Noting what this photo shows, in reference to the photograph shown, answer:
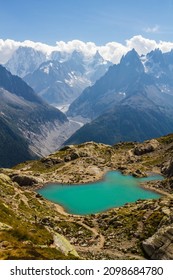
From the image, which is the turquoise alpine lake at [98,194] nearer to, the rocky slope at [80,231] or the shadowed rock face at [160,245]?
the rocky slope at [80,231]

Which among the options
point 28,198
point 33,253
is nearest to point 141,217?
point 28,198

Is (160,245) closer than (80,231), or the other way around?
(160,245)

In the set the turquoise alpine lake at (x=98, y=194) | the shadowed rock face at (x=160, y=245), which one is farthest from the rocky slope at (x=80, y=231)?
the turquoise alpine lake at (x=98, y=194)

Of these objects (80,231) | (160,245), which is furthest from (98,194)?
(160,245)

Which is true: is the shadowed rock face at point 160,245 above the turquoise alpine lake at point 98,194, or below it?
above

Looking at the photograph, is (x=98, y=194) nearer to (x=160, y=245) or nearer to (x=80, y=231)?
(x=80, y=231)
